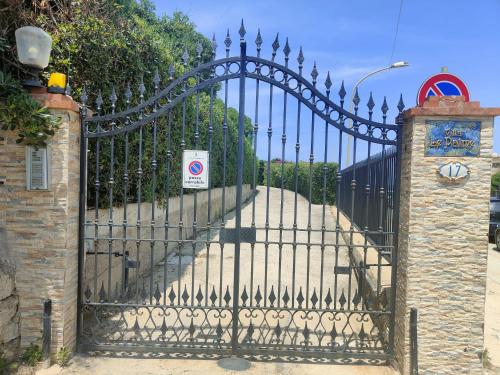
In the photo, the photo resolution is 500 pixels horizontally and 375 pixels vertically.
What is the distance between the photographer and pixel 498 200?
47.7 ft

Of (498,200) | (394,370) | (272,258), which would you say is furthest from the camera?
(498,200)

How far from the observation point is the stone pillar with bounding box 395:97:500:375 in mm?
3756

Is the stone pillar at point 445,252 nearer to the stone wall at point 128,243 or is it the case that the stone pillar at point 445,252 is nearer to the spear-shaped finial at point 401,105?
the spear-shaped finial at point 401,105

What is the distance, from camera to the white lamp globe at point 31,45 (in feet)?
12.4

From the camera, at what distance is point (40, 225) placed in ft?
12.8

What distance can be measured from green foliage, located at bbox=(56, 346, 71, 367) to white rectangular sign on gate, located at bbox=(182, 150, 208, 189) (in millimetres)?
2035

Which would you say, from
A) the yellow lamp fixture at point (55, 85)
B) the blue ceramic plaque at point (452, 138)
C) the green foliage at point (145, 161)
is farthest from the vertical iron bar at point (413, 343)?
the yellow lamp fixture at point (55, 85)

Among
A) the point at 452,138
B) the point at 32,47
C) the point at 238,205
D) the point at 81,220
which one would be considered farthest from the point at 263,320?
the point at 32,47

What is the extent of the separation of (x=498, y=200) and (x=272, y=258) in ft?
32.4

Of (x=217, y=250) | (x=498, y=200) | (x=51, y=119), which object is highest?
(x=51, y=119)

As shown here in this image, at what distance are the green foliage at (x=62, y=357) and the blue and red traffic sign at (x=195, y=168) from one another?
2.20 m

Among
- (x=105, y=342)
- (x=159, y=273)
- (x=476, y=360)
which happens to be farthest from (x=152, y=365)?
(x=159, y=273)

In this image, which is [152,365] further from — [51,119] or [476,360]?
[476,360]

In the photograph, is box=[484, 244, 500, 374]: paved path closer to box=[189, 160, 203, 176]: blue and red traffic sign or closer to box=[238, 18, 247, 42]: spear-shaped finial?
box=[189, 160, 203, 176]: blue and red traffic sign
